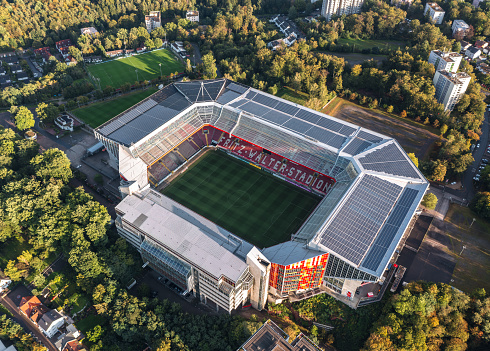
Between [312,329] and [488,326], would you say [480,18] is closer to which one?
[488,326]

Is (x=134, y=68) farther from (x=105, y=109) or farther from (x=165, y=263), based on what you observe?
(x=165, y=263)

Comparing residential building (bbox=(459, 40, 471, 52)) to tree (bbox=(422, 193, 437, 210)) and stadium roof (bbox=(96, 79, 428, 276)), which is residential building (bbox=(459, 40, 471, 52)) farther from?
tree (bbox=(422, 193, 437, 210))

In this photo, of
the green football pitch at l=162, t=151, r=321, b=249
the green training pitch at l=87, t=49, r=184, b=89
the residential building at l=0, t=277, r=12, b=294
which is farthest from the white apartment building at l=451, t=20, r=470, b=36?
the residential building at l=0, t=277, r=12, b=294

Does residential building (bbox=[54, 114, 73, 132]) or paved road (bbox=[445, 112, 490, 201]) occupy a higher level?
residential building (bbox=[54, 114, 73, 132])

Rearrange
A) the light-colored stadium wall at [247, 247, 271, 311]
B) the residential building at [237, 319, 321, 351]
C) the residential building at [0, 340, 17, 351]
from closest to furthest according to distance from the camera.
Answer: the residential building at [237, 319, 321, 351] < the residential building at [0, 340, 17, 351] < the light-colored stadium wall at [247, 247, 271, 311]

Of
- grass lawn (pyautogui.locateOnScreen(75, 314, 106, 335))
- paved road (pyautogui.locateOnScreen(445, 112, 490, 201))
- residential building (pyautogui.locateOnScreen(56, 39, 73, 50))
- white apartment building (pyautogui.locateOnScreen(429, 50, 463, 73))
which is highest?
white apartment building (pyautogui.locateOnScreen(429, 50, 463, 73))

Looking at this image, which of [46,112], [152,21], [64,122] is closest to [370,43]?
[152,21]
